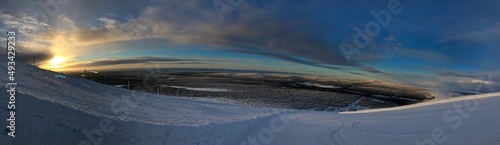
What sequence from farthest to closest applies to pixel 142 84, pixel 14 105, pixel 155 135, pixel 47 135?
pixel 142 84 → pixel 155 135 → pixel 47 135 → pixel 14 105

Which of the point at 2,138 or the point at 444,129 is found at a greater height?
the point at 2,138

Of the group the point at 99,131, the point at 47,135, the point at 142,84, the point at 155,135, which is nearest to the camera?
the point at 47,135

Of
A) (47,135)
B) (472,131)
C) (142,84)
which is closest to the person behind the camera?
(47,135)

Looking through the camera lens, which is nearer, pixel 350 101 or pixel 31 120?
pixel 31 120

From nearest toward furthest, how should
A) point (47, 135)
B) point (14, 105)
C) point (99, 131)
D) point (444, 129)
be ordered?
1. point (14, 105)
2. point (47, 135)
3. point (99, 131)
4. point (444, 129)

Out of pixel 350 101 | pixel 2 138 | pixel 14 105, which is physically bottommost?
pixel 350 101

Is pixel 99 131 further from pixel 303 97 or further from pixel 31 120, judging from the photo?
pixel 303 97

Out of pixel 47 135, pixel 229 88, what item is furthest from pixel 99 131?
pixel 229 88

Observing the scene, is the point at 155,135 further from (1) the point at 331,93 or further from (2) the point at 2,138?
(1) the point at 331,93

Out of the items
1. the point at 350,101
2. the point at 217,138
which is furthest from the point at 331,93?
the point at 217,138
